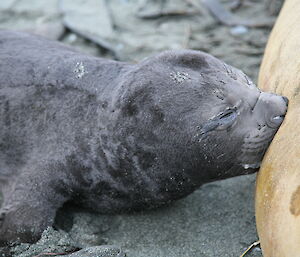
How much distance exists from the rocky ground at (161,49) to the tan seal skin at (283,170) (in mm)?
463

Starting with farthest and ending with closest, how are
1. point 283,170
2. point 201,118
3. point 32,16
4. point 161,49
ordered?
point 32,16 < point 161,49 < point 201,118 < point 283,170

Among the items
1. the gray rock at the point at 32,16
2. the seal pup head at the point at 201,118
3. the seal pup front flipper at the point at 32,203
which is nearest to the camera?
the seal pup head at the point at 201,118

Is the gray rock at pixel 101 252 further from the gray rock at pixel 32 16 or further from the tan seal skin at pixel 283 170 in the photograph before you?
the gray rock at pixel 32 16

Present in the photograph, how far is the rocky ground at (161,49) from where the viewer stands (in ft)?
9.41

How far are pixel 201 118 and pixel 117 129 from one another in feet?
1.32

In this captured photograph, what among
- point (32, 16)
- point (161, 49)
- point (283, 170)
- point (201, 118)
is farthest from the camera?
point (32, 16)

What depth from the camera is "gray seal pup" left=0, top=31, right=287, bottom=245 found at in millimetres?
2680

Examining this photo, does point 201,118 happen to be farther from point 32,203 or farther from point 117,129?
point 32,203

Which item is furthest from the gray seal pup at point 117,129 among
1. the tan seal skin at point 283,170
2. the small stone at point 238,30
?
the small stone at point 238,30

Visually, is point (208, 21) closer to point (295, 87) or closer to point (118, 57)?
point (118, 57)

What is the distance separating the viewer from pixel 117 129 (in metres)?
2.81

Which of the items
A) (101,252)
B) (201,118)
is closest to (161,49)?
(201,118)

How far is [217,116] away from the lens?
266 centimetres

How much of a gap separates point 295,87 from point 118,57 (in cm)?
212
